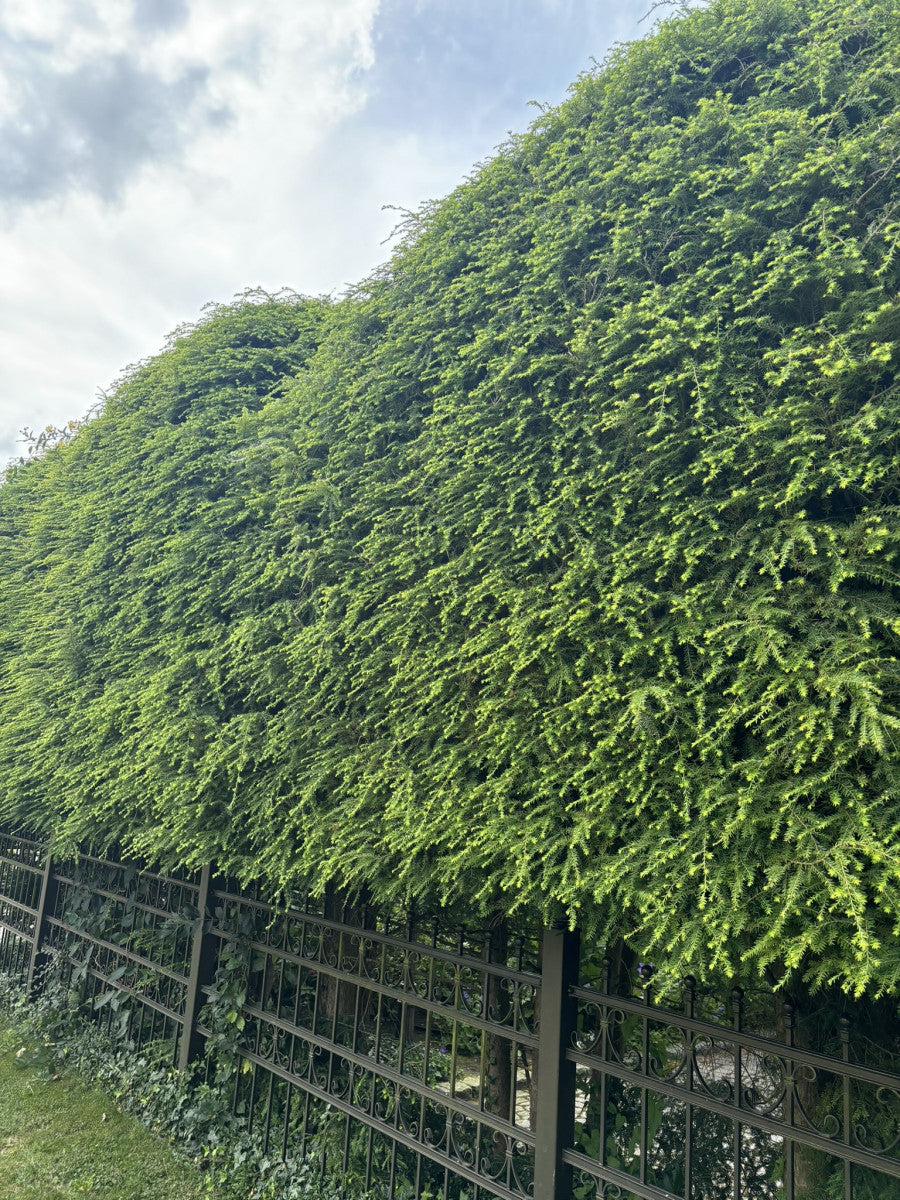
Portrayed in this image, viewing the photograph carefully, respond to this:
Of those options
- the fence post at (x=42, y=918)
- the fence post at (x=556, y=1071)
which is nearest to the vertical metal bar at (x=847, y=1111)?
the fence post at (x=556, y=1071)

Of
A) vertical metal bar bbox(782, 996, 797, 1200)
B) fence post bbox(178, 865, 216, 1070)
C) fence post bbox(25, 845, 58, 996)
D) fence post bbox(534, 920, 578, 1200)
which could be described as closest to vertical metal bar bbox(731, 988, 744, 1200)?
vertical metal bar bbox(782, 996, 797, 1200)

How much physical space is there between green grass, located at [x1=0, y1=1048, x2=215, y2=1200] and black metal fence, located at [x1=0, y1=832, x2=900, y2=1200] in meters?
0.46

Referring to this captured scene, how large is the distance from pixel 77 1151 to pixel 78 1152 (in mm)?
17

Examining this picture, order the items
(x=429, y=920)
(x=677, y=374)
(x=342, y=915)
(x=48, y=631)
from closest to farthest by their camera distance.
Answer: (x=677, y=374)
(x=429, y=920)
(x=342, y=915)
(x=48, y=631)

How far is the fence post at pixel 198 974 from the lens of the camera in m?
4.72

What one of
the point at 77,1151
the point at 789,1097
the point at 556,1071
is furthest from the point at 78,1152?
the point at 789,1097

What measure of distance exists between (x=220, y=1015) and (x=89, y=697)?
2648mm

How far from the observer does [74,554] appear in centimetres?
655

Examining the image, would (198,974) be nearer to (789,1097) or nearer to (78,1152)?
(78,1152)

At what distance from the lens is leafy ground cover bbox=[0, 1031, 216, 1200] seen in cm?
412

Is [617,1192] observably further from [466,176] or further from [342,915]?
[466,176]

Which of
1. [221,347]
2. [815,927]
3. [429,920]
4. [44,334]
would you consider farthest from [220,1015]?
[44,334]

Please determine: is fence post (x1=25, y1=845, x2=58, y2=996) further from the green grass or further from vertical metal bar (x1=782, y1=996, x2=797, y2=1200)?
vertical metal bar (x1=782, y1=996, x2=797, y2=1200)

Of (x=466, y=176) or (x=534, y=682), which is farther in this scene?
(x=466, y=176)
